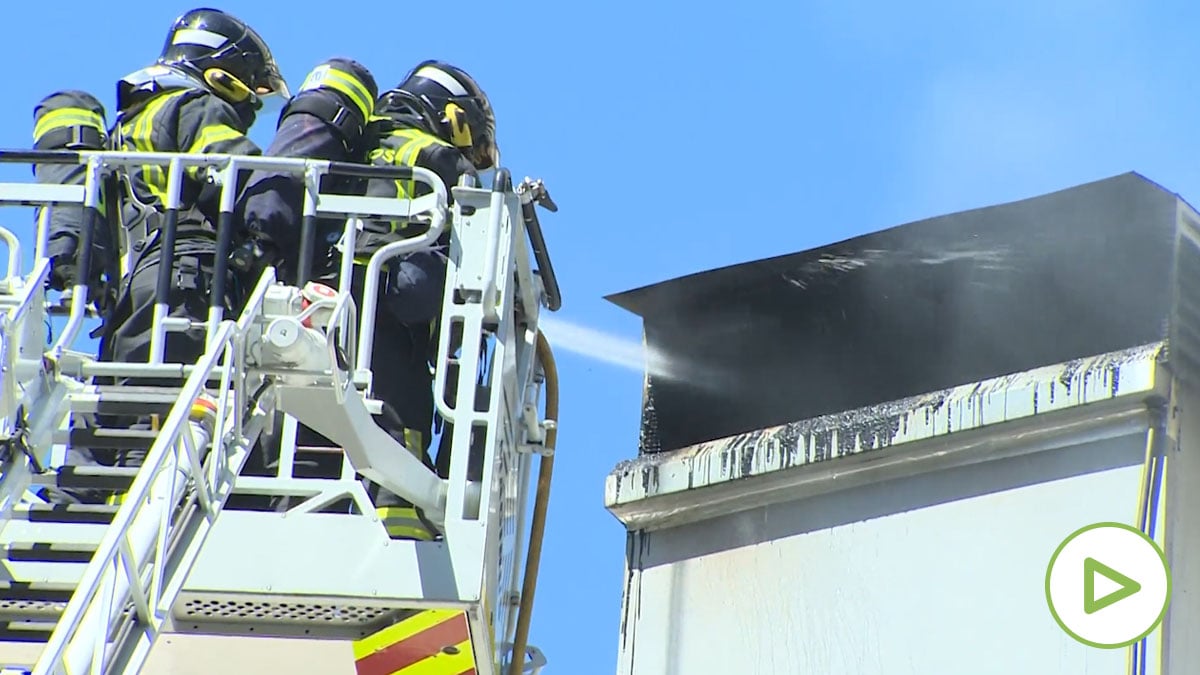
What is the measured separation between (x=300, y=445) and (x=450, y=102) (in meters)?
1.82

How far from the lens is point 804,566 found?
9.91 m

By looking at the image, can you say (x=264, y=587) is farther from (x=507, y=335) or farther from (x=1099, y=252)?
(x=1099, y=252)

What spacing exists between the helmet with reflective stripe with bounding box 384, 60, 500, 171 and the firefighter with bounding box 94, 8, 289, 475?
667 millimetres

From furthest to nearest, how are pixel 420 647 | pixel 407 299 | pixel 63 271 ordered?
pixel 63 271 → pixel 407 299 → pixel 420 647

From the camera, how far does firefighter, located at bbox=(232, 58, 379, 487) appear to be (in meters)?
8.76

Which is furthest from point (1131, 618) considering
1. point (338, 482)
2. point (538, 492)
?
point (338, 482)

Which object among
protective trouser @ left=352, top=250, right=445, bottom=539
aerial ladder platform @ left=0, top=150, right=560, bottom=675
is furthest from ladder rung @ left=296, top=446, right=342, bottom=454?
protective trouser @ left=352, top=250, right=445, bottom=539

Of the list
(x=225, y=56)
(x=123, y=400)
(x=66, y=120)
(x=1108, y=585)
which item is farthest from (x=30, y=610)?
(x=1108, y=585)

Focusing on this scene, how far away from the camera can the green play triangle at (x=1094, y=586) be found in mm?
8602

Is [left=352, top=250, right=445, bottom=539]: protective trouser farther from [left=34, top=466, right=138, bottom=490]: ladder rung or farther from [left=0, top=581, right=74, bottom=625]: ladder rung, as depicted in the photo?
[left=0, top=581, right=74, bottom=625]: ladder rung

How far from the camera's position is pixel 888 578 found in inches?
377

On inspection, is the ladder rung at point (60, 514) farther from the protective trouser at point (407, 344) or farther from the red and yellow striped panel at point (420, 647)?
the protective trouser at point (407, 344)

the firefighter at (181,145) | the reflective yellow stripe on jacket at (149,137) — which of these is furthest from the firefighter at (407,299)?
the reflective yellow stripe on jacket at (149,137)

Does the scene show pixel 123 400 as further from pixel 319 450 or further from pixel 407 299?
pixel 407 299
